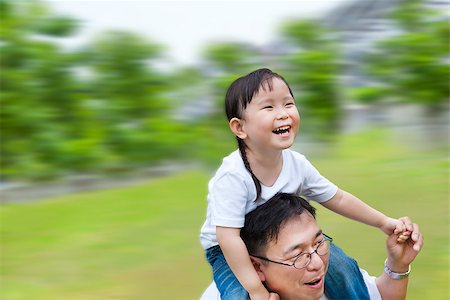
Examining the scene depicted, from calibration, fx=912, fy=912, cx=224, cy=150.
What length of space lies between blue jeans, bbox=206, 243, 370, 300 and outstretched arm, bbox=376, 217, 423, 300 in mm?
110

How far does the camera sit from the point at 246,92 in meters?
2.67

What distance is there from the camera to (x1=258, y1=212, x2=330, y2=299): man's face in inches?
109

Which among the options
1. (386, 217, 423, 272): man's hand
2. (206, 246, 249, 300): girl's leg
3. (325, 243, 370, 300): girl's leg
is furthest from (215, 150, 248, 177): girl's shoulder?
(386, 217, 423, 272): man's hand

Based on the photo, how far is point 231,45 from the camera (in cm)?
561

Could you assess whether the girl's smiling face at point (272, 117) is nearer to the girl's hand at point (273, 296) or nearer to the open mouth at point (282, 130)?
the open mouth at point (282, 130)

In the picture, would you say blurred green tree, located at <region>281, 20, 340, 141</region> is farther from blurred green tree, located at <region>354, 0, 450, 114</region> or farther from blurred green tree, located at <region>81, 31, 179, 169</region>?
blurred green tree, located at <region>81, 31, 179, 169</region>

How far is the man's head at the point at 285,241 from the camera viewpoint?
2.76 metres

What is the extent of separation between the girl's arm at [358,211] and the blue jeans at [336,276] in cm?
17

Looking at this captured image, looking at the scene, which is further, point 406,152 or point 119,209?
point 406,152

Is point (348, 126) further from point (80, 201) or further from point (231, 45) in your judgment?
point (80, 201)

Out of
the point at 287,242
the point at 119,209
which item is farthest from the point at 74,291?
the point at 287,242

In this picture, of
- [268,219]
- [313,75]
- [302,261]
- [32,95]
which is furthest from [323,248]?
[32,95]

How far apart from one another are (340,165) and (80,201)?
1.53 metres

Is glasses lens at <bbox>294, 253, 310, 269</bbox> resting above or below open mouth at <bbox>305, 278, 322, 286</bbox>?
above
